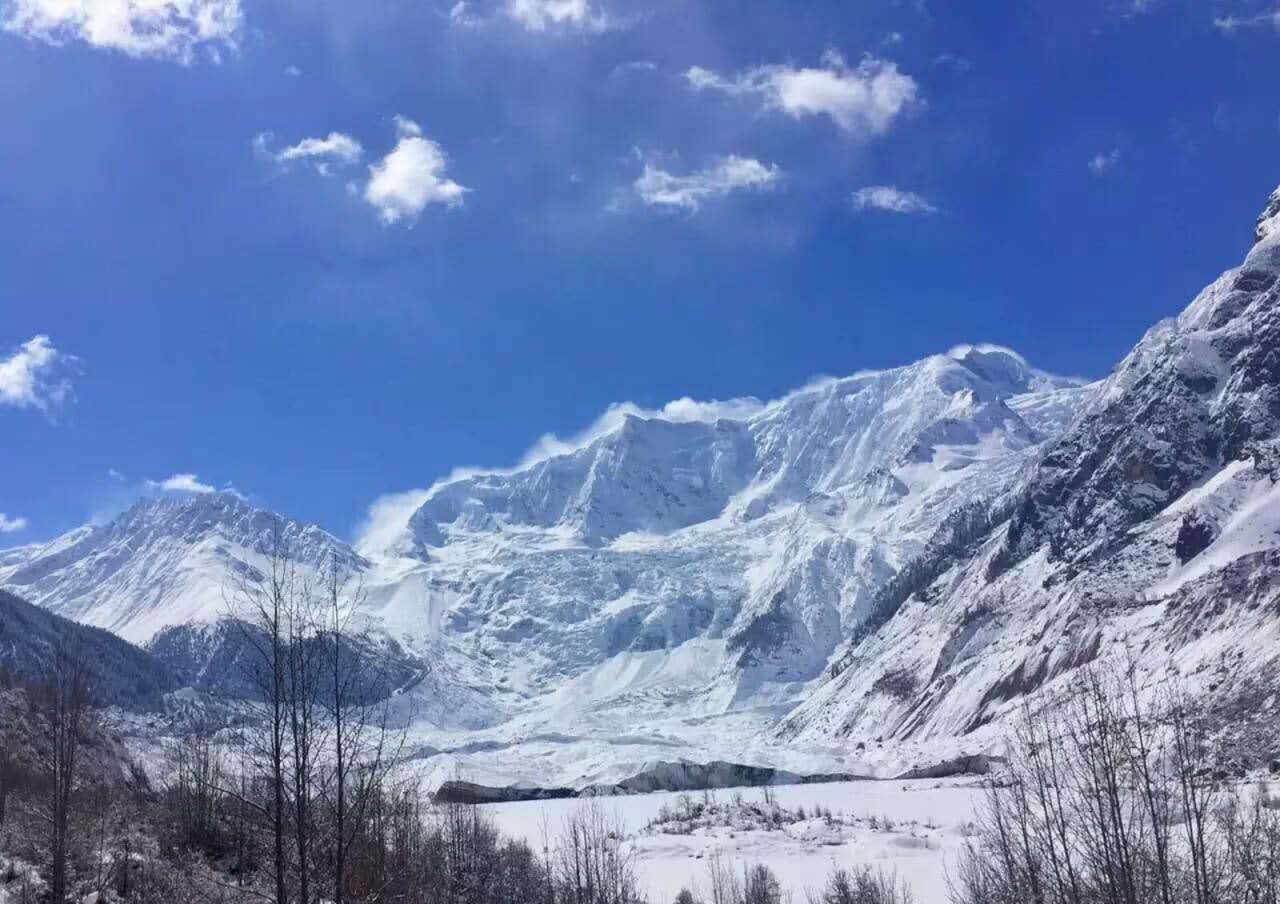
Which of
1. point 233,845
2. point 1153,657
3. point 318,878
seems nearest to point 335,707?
point 318,878

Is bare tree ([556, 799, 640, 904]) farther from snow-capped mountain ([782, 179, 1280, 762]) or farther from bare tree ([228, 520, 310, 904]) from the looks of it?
snow-capped mountain ([782, 179, 1280, 762])

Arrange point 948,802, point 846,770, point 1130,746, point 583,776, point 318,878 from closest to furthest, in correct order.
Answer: point 318,878 → point 1130,746 → point 948,802 → point 846,770 → point 583,776

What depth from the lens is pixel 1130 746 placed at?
21578 millimetres

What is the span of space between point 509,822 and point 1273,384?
154447 mm

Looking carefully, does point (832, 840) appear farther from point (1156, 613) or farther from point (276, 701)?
point (276, 701)

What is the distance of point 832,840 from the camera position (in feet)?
292

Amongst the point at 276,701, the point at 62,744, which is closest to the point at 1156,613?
the point at 62,744

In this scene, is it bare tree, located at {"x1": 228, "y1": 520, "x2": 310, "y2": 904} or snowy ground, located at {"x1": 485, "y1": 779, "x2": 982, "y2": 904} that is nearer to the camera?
bare tree, located at {"x1": 228, "y1": 520, "x2": 310, "y2": 904}

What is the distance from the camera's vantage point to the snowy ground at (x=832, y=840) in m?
74.1

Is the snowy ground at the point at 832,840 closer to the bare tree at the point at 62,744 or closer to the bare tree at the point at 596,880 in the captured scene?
the bare tree at the point at 596,880

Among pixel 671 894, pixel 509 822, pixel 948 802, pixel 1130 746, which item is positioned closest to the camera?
pixel 1130 746

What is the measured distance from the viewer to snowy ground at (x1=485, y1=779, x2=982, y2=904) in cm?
7406

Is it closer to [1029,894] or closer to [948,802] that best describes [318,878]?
[1029,894]

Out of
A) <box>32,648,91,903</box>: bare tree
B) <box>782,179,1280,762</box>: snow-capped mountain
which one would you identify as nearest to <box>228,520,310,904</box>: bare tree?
<box>32,648,91,903</box>: bare tree
